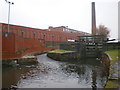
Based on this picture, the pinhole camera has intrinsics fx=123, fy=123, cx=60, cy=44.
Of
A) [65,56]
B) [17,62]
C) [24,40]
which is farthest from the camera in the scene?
[24,40]

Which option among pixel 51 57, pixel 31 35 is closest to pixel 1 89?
pixel 51 57

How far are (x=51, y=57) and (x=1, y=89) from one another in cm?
1057

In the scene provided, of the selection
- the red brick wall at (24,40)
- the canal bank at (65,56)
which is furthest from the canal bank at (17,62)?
the canal bank at (65,56)

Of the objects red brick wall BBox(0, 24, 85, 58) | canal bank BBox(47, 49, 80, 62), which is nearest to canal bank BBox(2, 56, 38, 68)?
red brick wall BBox(0, 24, 85, 58)

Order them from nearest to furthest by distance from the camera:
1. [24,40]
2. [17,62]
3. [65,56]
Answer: [17,62] < [65,56] < [24,40]

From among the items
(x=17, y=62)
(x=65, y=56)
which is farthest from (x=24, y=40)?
(x=65, y=56)

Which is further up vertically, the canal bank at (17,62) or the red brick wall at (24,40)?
the red brick wall at (24,40)

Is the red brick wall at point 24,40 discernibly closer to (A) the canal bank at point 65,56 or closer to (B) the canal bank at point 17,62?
(B) the canal bank at point 17,62

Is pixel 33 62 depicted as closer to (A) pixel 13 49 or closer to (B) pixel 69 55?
(A) pixel 13 49

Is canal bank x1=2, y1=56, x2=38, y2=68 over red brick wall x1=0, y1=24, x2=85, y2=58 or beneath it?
beneath

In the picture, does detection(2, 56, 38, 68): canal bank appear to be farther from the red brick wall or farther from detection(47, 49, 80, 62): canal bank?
detection(47, 49, 80, 62): canal bank

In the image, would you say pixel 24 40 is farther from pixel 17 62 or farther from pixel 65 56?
pixel 65 56

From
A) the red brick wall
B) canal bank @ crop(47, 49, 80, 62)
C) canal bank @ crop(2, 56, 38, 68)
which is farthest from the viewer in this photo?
canal bank @ crop(47, 49, 80, 62)

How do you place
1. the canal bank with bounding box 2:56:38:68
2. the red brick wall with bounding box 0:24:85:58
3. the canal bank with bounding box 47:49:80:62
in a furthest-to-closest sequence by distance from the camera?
1. the canal bank with bounding box 47:49:80:62
2. the red brick wall with bounding box 0:24:85:58
3. the canal bank with bounding box 2:56:38:68
